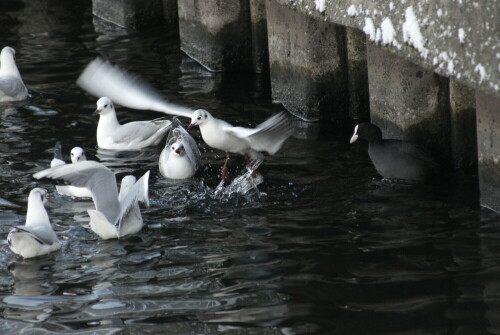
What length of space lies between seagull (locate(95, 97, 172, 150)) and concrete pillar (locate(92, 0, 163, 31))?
4.75 metres

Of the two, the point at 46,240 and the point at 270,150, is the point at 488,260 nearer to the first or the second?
the point at 270,150

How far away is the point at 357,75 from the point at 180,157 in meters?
2.14

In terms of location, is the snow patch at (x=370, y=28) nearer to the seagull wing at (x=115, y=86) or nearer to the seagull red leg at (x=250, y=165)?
the seagull red leg at (x=250, y=165)

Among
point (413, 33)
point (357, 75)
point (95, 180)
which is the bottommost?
point (95, 180)

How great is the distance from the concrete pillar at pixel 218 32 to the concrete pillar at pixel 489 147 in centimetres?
498

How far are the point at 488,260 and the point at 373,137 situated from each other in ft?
7.53

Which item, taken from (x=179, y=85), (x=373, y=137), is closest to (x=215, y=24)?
(x=179, y=85)

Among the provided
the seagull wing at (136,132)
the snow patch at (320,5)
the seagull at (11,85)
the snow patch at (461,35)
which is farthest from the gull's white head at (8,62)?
the snow patch at (461,35)

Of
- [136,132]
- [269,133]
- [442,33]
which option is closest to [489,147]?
[442,33]

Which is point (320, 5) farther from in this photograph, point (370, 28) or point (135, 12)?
point (135, 12)

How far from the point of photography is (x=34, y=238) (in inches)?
277

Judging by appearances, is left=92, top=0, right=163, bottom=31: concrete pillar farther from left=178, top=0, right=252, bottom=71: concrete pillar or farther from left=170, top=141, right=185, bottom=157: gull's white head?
left=170, top=141, right=185, bottom=157: gull's white head

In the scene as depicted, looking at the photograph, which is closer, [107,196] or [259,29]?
[107,196]

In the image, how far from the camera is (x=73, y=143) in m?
10.1
